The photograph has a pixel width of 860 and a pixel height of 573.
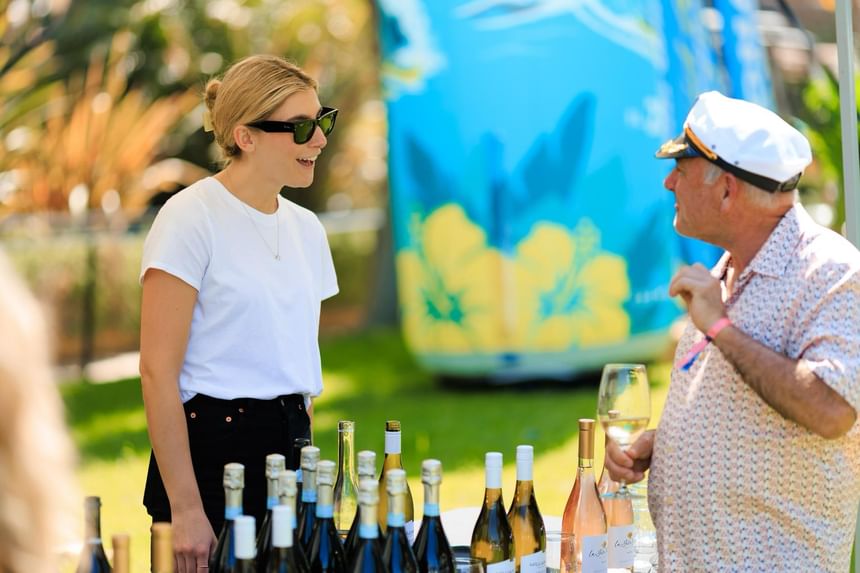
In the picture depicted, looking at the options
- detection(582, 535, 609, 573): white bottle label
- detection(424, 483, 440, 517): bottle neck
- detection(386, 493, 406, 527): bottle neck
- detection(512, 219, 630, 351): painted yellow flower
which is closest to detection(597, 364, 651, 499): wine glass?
detection(582, 535, 609, 573): white bottle label

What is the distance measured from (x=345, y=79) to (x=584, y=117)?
24.7 feet

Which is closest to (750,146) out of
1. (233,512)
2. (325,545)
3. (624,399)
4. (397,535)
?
(624,399)

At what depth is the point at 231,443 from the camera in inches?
114

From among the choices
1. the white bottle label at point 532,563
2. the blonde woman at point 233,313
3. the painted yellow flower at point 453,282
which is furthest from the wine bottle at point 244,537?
the painted yellow flower at point 453,282

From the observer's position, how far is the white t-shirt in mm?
2854

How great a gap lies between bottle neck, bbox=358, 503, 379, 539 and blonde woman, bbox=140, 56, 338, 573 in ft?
2.46

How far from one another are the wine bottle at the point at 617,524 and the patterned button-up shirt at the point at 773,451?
11 centimetres

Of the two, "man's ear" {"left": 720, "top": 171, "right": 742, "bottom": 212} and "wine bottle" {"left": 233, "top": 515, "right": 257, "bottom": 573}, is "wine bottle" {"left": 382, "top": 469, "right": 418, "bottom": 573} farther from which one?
"man's ear" {"left": 720, "top": 171, "right": 742, "bottom": 212}

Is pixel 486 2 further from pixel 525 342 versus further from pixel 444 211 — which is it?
pixel 525 342

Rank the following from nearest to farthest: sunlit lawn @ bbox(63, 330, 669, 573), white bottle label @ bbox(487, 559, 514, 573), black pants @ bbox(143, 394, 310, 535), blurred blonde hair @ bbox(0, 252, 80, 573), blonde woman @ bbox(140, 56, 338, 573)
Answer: blurred blonde hair @ bbox(0, 252, 80, 573), white bottle label @ bbox(487, 559, 514, 573), blonde woman @ bbox(140, 56, 338, 573), black pants @ bbox(143, 394, 310, 535), sunlit lawn @ bbox(63, 330, 669, 573)

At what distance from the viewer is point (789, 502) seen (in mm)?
2488

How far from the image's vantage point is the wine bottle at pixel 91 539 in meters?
2.01

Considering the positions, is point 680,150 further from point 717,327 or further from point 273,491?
point 273,491

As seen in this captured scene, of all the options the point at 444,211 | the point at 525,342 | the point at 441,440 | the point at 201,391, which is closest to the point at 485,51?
the point at 444,211
